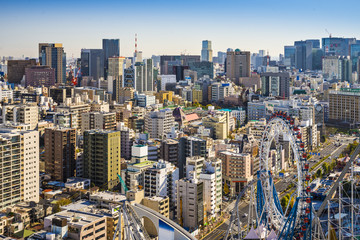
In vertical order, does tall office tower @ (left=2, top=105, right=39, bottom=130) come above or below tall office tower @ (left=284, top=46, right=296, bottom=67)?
below

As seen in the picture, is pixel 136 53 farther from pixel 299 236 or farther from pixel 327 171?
pixel 299 236

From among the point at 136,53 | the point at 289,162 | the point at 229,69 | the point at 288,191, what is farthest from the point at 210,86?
the point at 288,191

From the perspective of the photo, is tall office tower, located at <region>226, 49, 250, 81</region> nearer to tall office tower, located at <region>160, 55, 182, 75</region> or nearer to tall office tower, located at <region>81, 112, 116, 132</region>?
tall office tower, located at <region>160, 55, 182, 75</region>

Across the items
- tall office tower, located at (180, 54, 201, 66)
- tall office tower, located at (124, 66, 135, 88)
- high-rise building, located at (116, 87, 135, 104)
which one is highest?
tall office tower, located at (180, 54, 201, 66)

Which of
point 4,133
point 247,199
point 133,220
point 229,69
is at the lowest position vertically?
point 247,199

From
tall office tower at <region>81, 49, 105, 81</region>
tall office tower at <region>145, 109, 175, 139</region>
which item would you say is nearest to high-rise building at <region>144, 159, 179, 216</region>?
tall office tower at <region>145, 109, 175, 139</region>

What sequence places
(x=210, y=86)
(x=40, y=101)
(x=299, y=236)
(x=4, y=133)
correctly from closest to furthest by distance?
(x=299, y=236) < (x=4, y=133) < (x=40, y=101) < (x=210, y=86)
